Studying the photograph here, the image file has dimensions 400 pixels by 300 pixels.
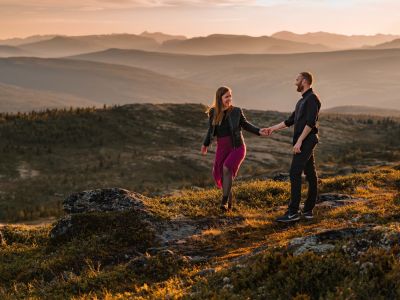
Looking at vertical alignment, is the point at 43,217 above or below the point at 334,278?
below

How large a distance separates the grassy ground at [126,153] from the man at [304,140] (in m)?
13.3

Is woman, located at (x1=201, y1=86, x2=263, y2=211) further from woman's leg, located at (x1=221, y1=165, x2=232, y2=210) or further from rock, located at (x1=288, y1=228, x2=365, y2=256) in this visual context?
rock, located at (x1=288, y1=228, x2=365, y2=256)

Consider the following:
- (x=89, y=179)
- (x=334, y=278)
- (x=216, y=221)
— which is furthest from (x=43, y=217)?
(x=334, y=278)

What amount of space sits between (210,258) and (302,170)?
123 inches

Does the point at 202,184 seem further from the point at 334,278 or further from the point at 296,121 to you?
the point at 334,278

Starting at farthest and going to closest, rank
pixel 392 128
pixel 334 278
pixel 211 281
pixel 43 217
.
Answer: pixel 392 128 < pixel 43 217 < pixel 211 281 < pixel 334 278

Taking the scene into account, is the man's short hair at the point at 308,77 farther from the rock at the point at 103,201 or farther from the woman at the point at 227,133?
the rock at the point at 103,201

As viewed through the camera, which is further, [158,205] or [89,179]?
[89,179]

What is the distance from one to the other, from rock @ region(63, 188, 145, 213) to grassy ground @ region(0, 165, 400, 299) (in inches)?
20.0

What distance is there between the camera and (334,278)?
5727 millimetres

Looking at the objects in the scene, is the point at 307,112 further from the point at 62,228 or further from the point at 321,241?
the point at 62,228

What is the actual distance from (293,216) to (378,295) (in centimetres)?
498

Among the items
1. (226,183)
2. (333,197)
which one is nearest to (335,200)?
(333,197)

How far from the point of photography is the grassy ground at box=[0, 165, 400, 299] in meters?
5.76
